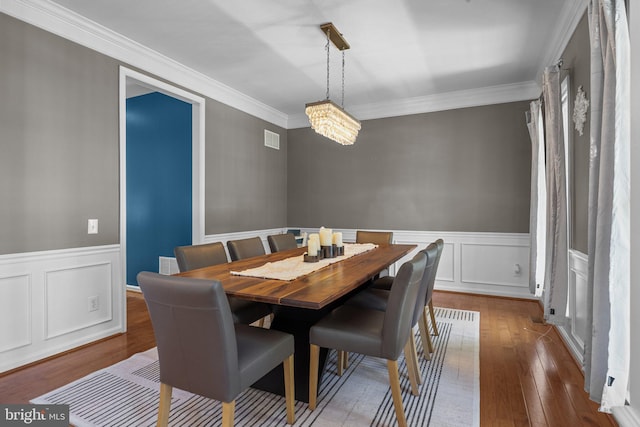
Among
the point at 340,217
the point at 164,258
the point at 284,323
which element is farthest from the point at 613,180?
the point at 164,258

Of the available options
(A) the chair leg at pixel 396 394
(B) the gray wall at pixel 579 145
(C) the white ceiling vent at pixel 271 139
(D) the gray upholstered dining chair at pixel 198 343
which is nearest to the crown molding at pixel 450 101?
(C) the white ceiling vent at pixel 271 139

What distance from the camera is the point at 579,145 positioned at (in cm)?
251

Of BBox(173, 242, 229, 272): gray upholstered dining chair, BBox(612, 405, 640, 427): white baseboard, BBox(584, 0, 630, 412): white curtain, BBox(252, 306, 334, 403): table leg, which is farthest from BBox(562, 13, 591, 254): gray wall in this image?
BBox(173, 242, 229, 272): gray upholstered dining chair

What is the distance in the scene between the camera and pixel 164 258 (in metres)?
4.46

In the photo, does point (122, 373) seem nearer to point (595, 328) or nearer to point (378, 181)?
point (595, 328)

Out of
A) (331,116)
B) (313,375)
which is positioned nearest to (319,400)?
(313,375)

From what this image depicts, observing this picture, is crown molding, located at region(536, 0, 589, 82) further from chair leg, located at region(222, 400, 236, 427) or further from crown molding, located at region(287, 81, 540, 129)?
chair leg, located at region(222, 400, 236, 427)

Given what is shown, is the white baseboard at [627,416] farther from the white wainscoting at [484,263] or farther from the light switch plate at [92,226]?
the light switch plate at [92,226]

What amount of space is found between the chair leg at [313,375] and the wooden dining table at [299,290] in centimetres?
10

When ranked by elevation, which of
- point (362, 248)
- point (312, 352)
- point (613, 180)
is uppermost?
point (613, 180)

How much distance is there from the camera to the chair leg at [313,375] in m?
1.85

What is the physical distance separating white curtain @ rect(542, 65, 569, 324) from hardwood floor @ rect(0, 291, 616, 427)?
372mm

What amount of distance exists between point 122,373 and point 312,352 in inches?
55.9

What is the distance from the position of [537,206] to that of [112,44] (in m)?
4.39
